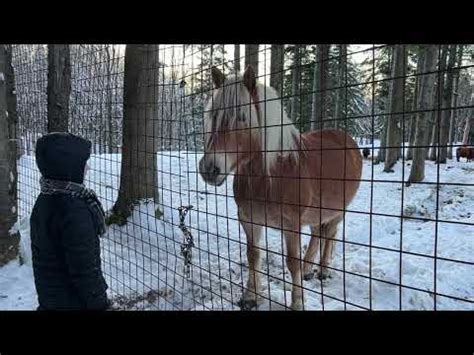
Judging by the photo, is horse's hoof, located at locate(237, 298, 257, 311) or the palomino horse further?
horse's hoof, located at locate(237, 298, 257, 311)

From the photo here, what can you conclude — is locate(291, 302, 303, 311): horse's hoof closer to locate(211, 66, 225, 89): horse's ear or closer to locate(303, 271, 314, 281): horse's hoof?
locate(303, 271, 314, 281): horse's hoof

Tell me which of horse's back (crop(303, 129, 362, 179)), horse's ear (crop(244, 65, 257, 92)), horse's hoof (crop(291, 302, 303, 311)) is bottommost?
horse's hoof (crop(291, 302, 303, 311))

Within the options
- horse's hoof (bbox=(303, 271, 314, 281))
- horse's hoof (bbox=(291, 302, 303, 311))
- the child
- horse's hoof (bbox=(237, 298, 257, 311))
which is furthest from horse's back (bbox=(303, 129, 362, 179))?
the child

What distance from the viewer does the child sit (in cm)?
215

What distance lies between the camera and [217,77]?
3.39 metres

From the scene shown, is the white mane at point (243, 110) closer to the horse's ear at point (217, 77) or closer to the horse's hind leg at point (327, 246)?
the horse's ear at point (217, 77)

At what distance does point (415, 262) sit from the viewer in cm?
477

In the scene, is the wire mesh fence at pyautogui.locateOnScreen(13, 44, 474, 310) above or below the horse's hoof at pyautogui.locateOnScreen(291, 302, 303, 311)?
above

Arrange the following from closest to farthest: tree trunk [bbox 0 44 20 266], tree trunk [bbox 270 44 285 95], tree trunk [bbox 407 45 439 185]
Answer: tree trunk [bbox 270 44 285 95] < tree trunk [bbox 0 44 20 266] < tree trunk [bbox 407 45 439 185]

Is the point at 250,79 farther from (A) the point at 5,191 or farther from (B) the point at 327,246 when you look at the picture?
(A) the point at 5,191

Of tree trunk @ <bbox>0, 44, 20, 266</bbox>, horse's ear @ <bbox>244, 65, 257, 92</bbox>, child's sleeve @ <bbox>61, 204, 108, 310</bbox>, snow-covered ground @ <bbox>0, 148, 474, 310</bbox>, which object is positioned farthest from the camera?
tree trunk @ <bbox>0, 44, 20, 266</bbox>
